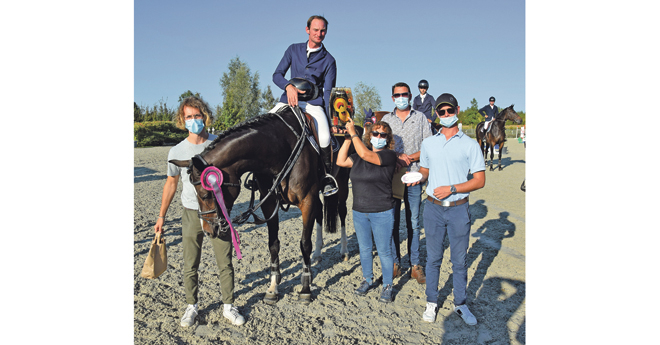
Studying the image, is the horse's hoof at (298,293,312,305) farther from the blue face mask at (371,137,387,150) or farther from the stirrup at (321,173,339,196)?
the blue face mask at (371,137,387,150)

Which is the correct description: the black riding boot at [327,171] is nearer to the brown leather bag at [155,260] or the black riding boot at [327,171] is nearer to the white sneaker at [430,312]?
the white sneaker at [430,312]

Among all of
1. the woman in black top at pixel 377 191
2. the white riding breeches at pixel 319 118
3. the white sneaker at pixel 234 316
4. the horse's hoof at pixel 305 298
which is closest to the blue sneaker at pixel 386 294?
the woman in black top at pixel 377 191

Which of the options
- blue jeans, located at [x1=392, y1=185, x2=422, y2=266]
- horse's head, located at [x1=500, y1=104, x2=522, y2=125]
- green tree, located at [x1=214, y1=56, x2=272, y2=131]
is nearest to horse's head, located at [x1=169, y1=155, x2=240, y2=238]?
blue jeans, located at [x1=392, y1=185, x2=422, y2=266]

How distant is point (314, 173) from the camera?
13.5 feet

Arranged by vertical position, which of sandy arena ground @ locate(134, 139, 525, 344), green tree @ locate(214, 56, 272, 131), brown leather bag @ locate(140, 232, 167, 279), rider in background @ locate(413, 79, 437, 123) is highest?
green tree @ locate(214, 56, 272, 131)

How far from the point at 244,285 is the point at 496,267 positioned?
3.43 m

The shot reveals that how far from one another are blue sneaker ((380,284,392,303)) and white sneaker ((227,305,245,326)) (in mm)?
1521

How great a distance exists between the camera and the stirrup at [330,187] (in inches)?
168

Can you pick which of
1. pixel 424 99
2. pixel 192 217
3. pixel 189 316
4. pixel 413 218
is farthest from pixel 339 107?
pixel 424 99

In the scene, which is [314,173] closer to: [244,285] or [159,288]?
[244,285]

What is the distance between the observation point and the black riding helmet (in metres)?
4.20

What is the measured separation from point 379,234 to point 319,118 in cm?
156
